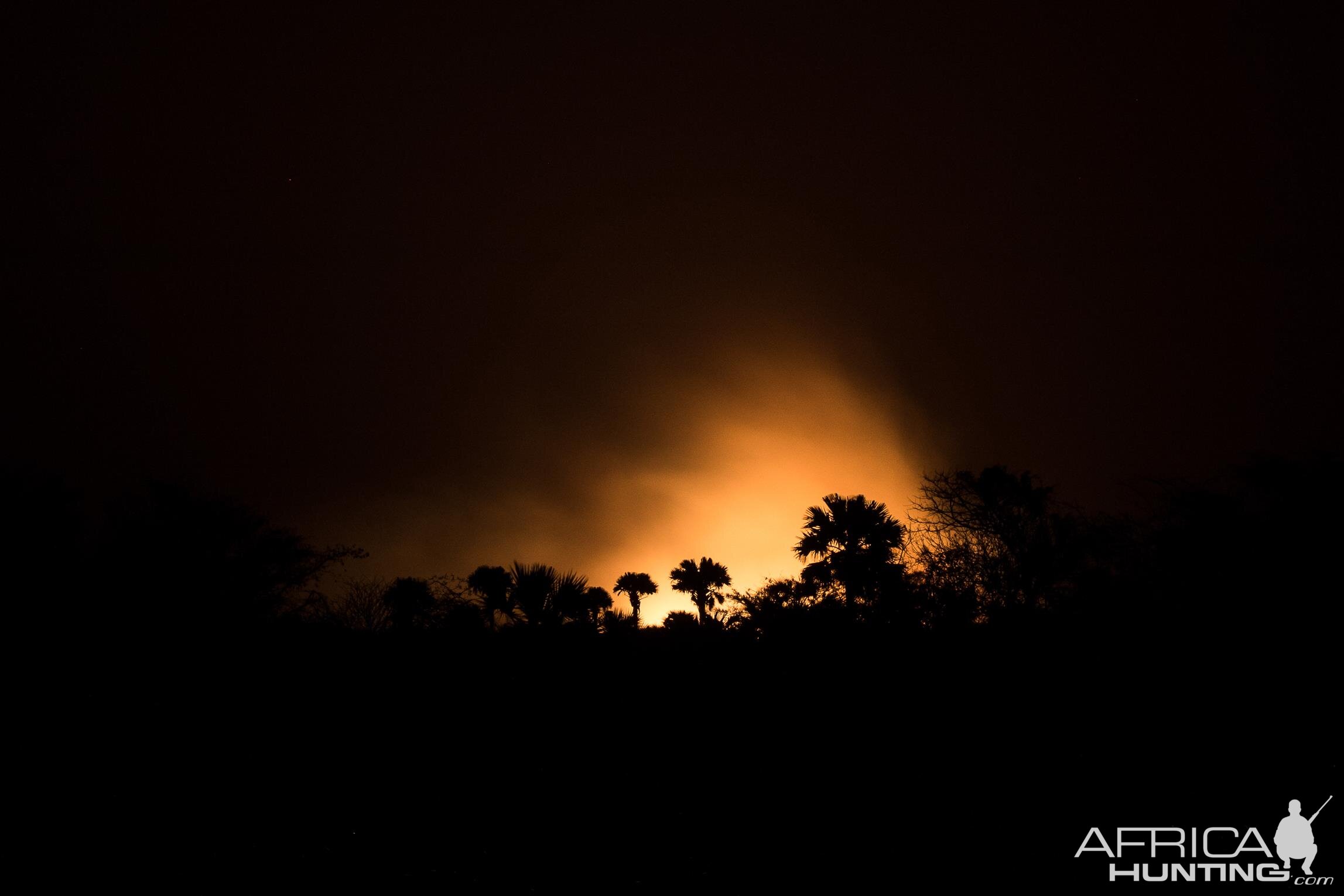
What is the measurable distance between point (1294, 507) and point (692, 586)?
31133mm

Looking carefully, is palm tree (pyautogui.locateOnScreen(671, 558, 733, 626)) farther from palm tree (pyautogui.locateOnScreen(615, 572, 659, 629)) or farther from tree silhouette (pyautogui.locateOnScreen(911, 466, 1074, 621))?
tree silhouette (pyautogui.locateOnScreen(911, 466, 1074, 621))

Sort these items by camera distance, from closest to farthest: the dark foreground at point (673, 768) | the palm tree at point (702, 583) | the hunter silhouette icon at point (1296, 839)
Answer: the hunter silhouette icon at point (1296, 839)
the dark foreground at point (673, 768)
the palm tree at point (702, 583)

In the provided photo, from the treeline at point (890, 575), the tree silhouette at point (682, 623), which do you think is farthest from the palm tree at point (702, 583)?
the treeline at point (890, 575)

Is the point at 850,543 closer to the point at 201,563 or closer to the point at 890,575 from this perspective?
the point at 890,575

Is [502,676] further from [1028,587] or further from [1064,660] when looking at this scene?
[1028,587]

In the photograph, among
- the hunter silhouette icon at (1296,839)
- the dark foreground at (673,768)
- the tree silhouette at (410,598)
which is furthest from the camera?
the tree silhouette at (410,598)

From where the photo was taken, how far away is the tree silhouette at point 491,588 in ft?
71.7

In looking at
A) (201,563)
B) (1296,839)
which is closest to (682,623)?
(201,563)

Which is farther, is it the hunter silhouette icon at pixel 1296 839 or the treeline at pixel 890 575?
the treeline at pixel 890 575

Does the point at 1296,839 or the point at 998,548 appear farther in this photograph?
the point at 998,548

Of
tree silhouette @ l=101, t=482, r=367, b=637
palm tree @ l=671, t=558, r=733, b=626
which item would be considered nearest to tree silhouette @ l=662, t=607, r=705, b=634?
palm tree @ l=671, t=558, r=733, b=626

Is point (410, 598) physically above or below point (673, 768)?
above

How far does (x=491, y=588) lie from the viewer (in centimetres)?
2339

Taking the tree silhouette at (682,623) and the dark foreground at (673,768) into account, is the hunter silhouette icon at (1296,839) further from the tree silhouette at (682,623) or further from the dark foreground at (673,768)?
the tree silhouette at (682,623)
